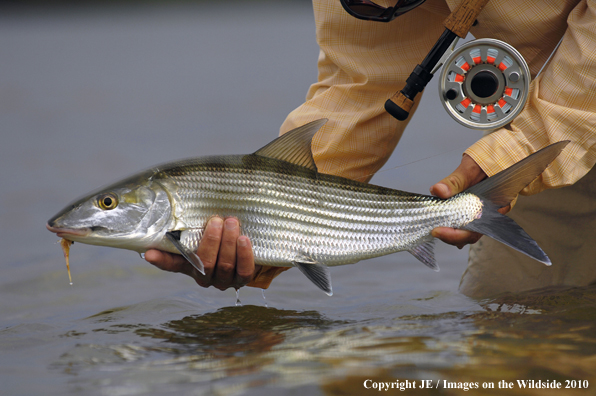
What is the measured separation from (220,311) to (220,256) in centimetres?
84

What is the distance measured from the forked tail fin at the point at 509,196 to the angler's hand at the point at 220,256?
0.97m

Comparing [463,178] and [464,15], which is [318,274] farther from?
[464,15]

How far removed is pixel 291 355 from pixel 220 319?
3.44ft

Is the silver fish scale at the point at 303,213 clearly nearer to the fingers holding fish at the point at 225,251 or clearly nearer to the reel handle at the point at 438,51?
the fingers holding fish at the point at 225,251

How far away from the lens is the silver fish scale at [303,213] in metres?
2.51

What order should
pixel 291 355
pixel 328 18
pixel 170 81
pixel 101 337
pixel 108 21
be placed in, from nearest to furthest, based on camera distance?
pixel 291 355
pixel 101 337
pixel 328 18
pixel 170 81
pixel 108 21

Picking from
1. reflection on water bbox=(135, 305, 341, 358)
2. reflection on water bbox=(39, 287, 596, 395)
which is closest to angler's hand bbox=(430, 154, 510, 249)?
reflection on water bbox=(39, 287, 596, 395)

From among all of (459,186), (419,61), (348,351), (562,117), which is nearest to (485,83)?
(562,117)

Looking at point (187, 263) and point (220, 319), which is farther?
point (220, 319)

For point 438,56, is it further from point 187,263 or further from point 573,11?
point 187,263

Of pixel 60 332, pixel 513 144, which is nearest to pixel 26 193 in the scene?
pixel 60 332

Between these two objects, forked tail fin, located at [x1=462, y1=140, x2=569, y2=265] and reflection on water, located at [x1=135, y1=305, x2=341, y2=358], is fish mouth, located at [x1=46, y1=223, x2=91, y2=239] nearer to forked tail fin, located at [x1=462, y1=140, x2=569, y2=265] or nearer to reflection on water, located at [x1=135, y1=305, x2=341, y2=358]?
reflection on water, located at [x1=135, y1=305, x2=341, y2=358]

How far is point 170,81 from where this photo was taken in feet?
47.5

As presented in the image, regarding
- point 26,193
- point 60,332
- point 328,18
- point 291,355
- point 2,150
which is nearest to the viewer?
point 291,355
